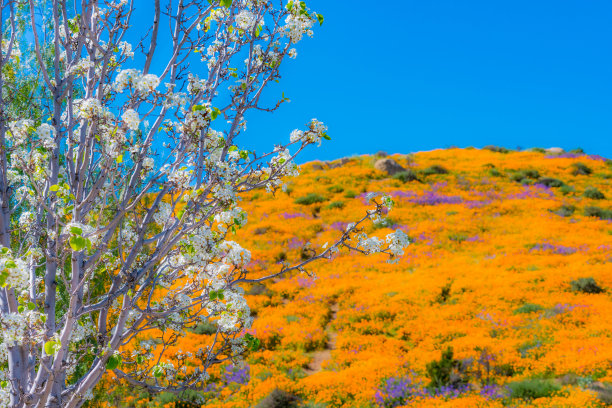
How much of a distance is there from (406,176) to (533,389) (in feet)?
86.6

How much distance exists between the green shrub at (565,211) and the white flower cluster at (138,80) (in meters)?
28.4

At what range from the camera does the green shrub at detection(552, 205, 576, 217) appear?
88.5 feet

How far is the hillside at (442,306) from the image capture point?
38.5 feet

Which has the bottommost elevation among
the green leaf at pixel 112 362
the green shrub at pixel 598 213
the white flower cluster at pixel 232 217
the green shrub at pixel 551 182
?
the green leaf at pixel 112 362

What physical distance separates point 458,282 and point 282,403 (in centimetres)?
1004

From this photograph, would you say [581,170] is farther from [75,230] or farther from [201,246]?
[75,230]

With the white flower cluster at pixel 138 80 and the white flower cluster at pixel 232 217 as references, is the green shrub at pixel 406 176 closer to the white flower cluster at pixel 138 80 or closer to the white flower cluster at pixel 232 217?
the white flower cluster at pixel 232 217

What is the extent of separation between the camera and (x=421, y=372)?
41.3ft

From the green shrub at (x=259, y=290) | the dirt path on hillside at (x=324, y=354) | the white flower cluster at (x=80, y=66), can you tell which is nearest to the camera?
the white flower cluster at (x=80, y=66)

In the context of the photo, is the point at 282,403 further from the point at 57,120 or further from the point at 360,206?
the point at 360,206

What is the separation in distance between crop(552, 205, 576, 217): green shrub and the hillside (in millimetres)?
70

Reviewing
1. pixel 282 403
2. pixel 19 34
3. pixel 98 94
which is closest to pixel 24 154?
pixel 98 94

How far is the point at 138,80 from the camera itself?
4.38m

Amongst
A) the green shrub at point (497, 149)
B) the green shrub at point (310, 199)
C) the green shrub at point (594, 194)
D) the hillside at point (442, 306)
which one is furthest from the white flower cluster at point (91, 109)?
the green shrub at point (497, 149)
